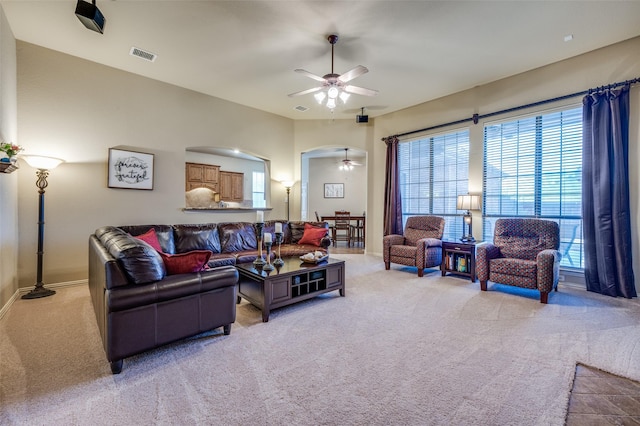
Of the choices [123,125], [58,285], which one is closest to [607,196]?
[123,125]

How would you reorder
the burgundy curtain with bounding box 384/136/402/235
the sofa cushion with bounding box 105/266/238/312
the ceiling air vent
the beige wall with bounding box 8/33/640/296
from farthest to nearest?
the burgundy curtain with bounding box 384/136/402/235 → the ceiling air vent → the beige wall with bounding box 8/33/640/296 → the sofa cushion with bounding box 105/266/238/312

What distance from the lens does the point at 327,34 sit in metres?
3.47

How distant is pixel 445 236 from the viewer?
5.61m

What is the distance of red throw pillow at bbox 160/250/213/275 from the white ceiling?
8.57 feet

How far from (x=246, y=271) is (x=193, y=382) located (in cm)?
141

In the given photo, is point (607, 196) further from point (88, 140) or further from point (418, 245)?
point (88, 140)

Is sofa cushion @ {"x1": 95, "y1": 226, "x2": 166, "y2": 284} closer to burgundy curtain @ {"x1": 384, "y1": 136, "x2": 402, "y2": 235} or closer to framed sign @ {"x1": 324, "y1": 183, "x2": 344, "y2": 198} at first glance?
burgundy curtain @ {"x1": 384, "y1": 136, "x2": 402, "y2": 235}

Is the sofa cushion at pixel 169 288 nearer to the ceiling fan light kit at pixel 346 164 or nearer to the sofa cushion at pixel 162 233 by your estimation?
the sofa cushion at pixel 162 233

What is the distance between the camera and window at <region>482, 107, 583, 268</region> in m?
4.09

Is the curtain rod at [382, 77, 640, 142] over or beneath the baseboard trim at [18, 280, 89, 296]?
over

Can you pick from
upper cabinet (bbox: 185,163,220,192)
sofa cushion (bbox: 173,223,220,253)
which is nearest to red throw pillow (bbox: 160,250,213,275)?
sofa cushion (bbox: 173,223,220,253)

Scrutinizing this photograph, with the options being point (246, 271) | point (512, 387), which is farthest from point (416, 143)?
point (512, 387)

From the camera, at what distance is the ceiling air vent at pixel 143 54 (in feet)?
12.7

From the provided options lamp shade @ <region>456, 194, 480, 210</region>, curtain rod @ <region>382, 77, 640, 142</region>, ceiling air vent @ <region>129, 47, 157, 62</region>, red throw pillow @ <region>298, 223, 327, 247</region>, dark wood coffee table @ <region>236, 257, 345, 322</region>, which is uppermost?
ceiling air vent @ <region>129, 47, 157, 62</region>
